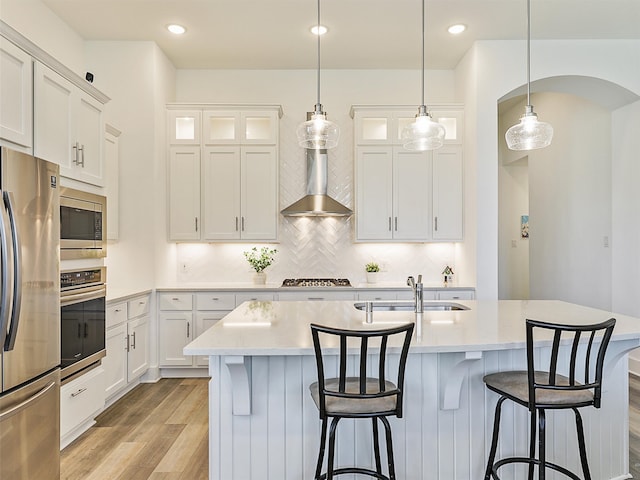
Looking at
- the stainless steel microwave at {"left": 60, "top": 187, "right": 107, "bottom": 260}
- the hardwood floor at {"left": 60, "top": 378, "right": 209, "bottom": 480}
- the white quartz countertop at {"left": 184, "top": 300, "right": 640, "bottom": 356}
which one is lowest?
the hardwood floor at {"left": 60, "top": 378, "right": 209, "bottom": 480}

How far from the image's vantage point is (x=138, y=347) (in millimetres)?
4023

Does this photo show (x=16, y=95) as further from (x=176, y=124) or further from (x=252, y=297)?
(x=252, y=297)

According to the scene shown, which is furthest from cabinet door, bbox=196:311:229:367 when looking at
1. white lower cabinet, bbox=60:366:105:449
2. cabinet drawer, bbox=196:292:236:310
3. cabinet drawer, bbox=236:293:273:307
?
white lower cabinet, bbox=60:366:105:449

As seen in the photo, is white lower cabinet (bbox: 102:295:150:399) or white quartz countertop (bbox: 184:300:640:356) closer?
white quartz countertop (bbox: 184:300:640:356)

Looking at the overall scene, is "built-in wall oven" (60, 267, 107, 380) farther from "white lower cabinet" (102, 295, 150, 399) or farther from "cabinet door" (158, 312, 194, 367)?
"cabinet door" (158, 312, 194, 367)

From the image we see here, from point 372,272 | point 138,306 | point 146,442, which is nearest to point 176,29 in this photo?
point 138,306

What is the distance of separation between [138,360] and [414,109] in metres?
3.79

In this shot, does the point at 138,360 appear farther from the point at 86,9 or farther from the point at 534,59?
the point at 534,59

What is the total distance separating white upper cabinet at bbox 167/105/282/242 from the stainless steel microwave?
4.97 ft

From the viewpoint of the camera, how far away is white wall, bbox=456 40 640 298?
428cm

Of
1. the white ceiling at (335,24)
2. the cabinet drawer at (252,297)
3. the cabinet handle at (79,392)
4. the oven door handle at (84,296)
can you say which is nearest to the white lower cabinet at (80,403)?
the cabinet handle at (79,392)

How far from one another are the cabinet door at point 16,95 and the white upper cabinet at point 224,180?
2.30 meters

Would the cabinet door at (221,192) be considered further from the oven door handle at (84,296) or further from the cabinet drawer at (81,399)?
the cabinet drawer at (81,399)

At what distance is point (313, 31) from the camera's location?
13.6ft
